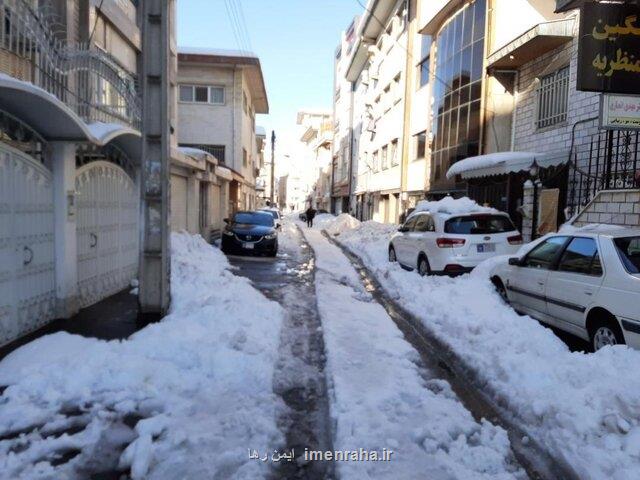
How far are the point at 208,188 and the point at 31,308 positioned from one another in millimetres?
14424

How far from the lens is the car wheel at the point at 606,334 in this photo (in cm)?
545

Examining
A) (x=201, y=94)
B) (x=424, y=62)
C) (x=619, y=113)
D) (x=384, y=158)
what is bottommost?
(x=619, y=113)

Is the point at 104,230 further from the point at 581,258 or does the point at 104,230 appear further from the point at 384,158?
the point at 384,158

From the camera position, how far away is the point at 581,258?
6266 mm

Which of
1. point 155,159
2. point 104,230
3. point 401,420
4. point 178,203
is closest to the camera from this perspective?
point 401,420

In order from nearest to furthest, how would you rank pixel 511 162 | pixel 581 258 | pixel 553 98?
pixel 581 258 < pixel 511 162 < pixel 553 98

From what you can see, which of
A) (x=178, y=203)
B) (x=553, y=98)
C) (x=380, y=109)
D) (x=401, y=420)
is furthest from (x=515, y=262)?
Result: (x=380, y=109)

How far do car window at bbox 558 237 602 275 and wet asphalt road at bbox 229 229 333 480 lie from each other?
325 cm

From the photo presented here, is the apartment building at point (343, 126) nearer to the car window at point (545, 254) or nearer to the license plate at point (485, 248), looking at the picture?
the license plate at point (485, 248)

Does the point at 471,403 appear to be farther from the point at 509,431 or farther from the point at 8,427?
the point at 8,427

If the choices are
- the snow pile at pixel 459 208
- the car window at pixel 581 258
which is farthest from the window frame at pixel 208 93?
the car window at pixel 581 258

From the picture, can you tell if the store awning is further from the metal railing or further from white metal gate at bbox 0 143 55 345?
white metal gate at bbox 0 143 55 345

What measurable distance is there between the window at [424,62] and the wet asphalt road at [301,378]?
1627cm

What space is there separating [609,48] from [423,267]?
561 centimetres
